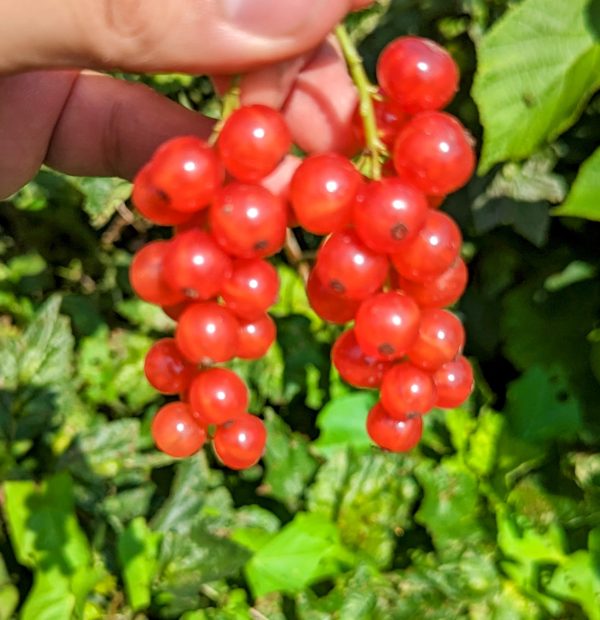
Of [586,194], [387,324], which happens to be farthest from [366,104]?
[586,194]

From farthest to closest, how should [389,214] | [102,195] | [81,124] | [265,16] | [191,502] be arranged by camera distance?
[102,195]
[191,502]
[81,124]
[265,16]
[389,214]

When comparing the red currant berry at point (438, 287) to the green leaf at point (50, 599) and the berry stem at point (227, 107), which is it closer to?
the berry stem at point (227, 107)

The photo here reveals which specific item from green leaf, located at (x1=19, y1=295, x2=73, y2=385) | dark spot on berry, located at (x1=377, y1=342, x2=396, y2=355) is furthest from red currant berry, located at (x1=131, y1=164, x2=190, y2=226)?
green leaf, located at (x1=19, y1=295, x2=73, y2=385)

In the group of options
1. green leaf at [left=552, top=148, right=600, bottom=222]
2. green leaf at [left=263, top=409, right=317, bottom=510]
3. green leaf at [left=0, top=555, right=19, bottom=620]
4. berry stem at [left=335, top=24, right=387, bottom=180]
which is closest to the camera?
berry stem at [left=335, top=24, right=387, bottom=180]

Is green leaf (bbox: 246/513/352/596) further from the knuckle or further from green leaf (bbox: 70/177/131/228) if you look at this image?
the knuckle

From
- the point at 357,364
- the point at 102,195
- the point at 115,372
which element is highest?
the point at 357,364

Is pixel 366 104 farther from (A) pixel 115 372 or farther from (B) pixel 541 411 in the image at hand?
(A) pixel 115 372
